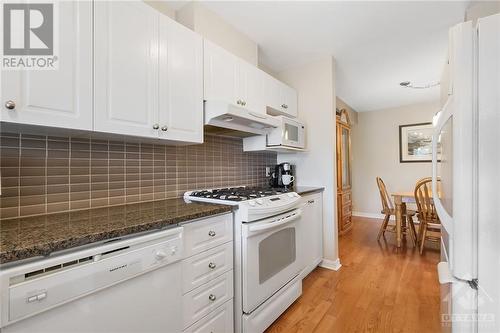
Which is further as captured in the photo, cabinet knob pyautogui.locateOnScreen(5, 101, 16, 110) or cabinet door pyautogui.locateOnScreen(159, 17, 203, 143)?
cabinet door pyautogui.locateOnScreen(159, 17, 203, 143)

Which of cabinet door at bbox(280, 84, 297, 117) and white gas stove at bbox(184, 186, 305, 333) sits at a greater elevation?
cabinet door at bbox(280, 84, 297, 117)

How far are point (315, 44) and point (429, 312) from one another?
2.58 metres

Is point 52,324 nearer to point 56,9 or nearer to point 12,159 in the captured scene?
point 12,159

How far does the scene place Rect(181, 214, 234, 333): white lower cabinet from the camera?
1168 millimetres

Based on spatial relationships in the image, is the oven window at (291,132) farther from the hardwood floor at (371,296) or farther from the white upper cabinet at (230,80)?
the hardwood floor at (371,296)

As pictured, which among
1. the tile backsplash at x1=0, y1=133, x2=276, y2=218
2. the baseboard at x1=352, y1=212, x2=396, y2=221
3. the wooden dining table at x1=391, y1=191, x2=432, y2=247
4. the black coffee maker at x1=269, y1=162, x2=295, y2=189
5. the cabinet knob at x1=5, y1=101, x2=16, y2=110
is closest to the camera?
the cabinet knob at x1=5, y1=101, x2=16, y2=110

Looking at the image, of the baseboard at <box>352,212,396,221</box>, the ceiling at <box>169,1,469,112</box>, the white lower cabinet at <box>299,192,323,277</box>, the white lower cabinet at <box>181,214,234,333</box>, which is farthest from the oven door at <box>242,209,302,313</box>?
the baseboard at <box>352,212,396,221</box>

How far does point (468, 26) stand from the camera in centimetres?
76

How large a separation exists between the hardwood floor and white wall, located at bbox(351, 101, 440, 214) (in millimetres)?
2070

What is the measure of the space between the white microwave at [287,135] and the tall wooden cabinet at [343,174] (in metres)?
1.48

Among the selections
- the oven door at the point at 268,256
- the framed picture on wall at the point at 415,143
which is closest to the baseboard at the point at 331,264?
the oven door at the point at 268,256

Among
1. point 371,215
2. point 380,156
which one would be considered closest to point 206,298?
point 371,215

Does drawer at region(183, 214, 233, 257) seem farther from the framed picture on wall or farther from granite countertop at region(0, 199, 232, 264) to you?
the framed picture on wall

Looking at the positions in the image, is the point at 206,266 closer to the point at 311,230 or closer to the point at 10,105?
the point at 10,105
